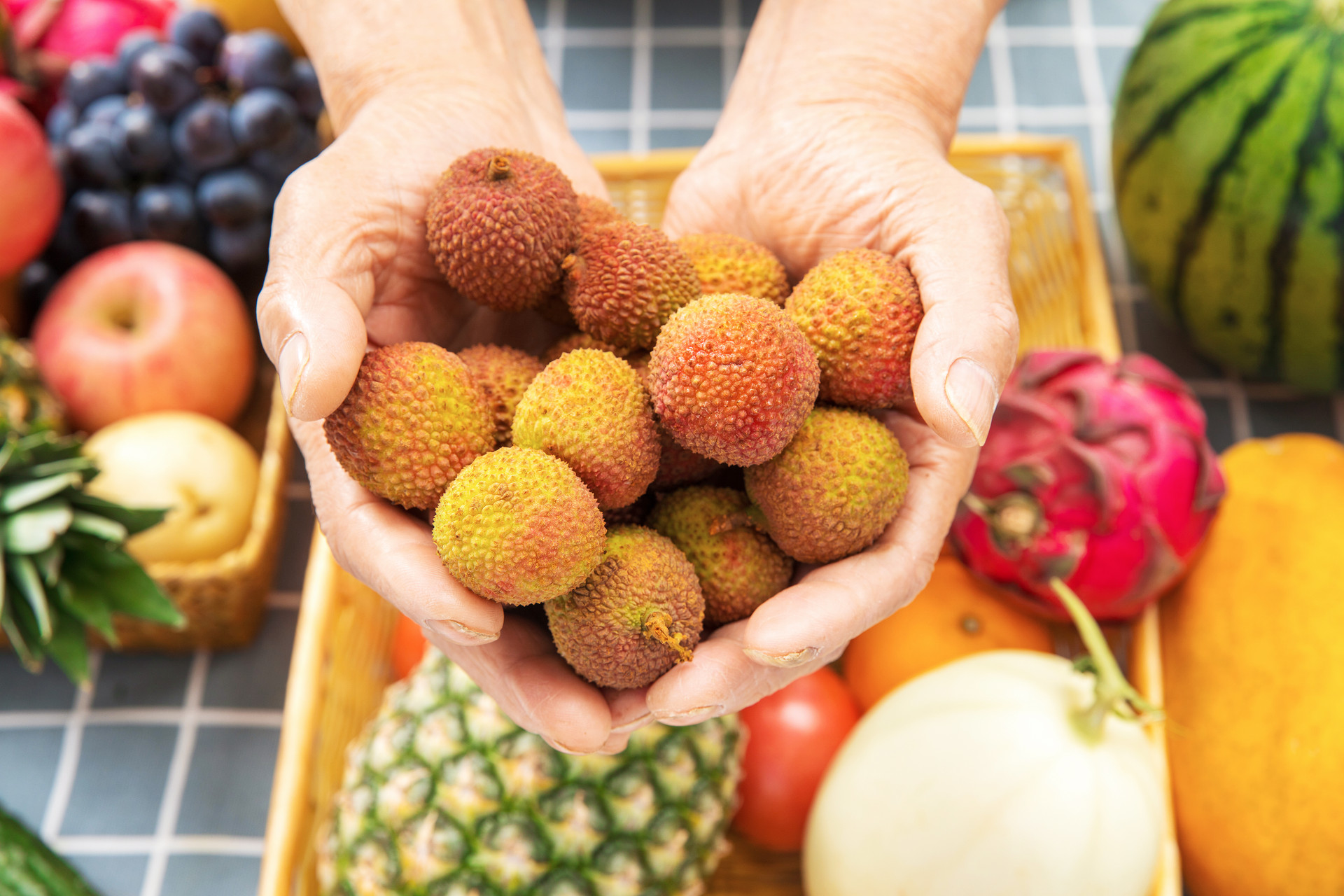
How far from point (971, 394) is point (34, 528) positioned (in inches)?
34.3

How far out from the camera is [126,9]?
1.36 meters

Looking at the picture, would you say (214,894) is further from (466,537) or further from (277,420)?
(466,537)

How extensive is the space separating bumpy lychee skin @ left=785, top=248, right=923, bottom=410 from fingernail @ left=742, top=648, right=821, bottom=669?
7.5 inches

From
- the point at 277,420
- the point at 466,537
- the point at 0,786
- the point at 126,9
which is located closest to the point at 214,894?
the point at 0,786

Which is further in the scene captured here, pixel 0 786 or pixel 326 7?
pixel 0 786

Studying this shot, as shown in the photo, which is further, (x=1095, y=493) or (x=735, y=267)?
(x=1095, y=493)

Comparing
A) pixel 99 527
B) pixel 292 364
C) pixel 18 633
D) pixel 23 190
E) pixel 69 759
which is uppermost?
pixel 292 364

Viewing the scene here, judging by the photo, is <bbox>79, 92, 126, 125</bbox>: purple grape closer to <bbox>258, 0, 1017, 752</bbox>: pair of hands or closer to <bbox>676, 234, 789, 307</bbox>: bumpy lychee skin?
<bbox>258, 0, 1017, 752</bbox>: pair of hands

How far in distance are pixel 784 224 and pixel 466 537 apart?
45 centimetres

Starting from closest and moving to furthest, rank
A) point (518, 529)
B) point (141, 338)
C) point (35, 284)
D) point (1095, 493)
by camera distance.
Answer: point (518, 529) < point (1095, 493) < point (141, 338) < point (35, 284)

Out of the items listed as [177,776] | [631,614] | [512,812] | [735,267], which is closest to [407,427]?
[631,614]

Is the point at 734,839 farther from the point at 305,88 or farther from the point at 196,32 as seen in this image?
the point at 196,32

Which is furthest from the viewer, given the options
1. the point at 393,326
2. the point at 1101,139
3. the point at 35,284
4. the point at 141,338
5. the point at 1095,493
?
the point at 1101,139

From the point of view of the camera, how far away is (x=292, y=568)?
1.27 metres
